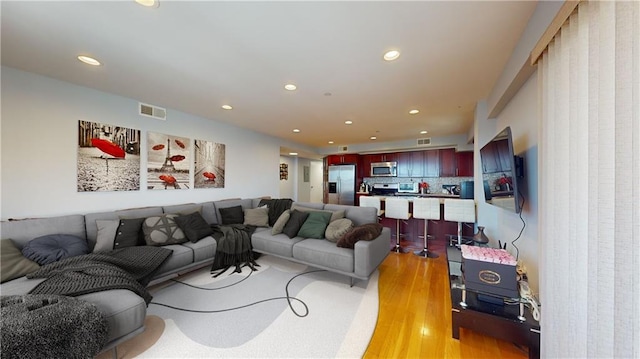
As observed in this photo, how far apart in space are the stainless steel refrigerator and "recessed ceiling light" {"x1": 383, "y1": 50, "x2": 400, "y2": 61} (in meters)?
4.85

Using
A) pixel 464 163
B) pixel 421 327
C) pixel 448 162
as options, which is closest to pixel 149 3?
pixel 421 327

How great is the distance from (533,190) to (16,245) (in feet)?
14.9

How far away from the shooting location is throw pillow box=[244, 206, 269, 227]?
3742 mm

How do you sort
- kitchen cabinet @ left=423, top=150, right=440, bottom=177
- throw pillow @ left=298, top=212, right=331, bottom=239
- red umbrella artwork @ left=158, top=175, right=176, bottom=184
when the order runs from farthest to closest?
1. kitchen cabinet @ left=423, top=150, right=440, bottom=177
2. red umbrella artwork @ left=158, top=175, right=176, bottom=184
3. throw pillow @ left=298, top=212, right=331, bottom=239

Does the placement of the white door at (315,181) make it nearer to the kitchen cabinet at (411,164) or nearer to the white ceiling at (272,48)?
the kitchen cabinet at (411,164)

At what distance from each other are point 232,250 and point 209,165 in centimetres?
183

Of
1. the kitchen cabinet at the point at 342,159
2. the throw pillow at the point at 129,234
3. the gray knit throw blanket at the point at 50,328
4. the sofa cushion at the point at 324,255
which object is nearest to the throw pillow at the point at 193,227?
the throw pillow at the point at 129,234

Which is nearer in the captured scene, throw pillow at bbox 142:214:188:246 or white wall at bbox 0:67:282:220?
white wall at bbox 0:67:282:220

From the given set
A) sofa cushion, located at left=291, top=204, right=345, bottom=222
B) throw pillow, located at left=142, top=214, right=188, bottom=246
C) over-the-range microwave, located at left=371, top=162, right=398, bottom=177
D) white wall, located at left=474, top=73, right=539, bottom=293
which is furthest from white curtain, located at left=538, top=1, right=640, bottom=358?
over-the-range microwave, located at left=371, top=162, right=398, bottom=177

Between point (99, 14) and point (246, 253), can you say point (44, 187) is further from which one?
point (246, 253)

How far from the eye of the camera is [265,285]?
2564 mm

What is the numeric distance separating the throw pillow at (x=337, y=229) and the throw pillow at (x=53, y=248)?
2601 millimetres

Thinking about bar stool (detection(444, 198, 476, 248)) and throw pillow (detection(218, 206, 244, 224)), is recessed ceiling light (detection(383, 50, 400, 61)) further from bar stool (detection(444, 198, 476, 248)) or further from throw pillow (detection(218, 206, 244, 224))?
throw pillow (detection(218, 206, 244, 224))

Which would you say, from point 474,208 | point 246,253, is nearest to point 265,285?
point 246,253
